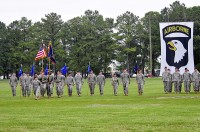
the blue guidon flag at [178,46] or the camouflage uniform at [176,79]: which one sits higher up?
the blue guidon flag at [178,46]

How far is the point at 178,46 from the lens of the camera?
33688mm

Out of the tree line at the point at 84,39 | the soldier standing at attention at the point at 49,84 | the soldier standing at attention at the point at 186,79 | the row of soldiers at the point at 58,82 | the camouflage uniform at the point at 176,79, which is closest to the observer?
the row of soldiers at the point at 58,82

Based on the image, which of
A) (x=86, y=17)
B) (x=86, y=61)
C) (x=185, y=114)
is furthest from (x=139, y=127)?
(x=86, y=17)

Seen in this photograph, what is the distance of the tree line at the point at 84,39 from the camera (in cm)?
9069

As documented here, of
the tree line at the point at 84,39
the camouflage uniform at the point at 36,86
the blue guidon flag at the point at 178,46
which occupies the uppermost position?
the tree line at the point at 84,39

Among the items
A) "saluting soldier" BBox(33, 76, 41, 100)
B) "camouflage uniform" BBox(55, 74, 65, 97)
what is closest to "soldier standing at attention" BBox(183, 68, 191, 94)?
"camouflage uniform" BBox(55, 74, 65, 97)

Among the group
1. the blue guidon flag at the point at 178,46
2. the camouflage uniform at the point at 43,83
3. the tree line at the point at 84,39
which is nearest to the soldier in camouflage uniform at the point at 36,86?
the camouflage uniform at the point at 43,83

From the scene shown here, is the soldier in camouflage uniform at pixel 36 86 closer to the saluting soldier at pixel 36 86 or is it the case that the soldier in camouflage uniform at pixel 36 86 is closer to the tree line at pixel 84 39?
the saluting soldier at pixel 36 86

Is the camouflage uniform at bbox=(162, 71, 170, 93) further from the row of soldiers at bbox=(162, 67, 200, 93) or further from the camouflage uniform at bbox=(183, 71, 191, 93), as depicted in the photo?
the camouflage uniform at bbox=(183, 71, 191, 93)

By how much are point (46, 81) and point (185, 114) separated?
16634mm

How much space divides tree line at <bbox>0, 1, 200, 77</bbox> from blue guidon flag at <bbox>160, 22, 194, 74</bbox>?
174 feet

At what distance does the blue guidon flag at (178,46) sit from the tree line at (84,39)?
2091 inches

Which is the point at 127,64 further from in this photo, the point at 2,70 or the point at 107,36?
the point at 2,70

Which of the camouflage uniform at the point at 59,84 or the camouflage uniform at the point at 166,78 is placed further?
the camouflage uniform at the point at 166,78
